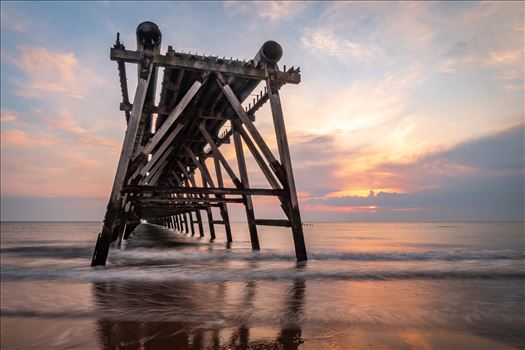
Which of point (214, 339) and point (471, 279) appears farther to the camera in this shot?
point (471, 279)

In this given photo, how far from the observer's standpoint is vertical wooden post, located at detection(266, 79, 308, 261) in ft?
22.5

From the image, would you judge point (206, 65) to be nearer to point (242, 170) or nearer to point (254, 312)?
point (242, 170)

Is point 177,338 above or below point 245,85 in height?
below

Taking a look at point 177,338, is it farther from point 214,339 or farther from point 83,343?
point 83,343

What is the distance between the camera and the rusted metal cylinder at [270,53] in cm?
709

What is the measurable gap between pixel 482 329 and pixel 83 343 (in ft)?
10.5

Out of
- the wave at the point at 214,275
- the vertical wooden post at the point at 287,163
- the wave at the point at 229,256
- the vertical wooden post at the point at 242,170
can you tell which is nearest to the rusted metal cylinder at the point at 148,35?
the vertical wooden post at the point at 287,163

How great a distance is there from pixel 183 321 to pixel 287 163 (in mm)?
4484

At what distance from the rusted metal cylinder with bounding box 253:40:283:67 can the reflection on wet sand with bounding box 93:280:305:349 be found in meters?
4.78

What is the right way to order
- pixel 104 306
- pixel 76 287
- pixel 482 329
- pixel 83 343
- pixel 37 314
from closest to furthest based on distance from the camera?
pixel 83 343
pixel 482 329
pixel 37 314
pixel 104 306
pixel 76 287

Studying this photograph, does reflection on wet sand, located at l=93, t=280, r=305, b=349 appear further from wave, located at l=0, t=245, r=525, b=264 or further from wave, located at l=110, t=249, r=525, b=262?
wave, located at l=110, t=249, r=525, b=262

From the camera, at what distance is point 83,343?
7.72 feet

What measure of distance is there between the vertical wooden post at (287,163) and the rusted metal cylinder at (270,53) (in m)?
0.41

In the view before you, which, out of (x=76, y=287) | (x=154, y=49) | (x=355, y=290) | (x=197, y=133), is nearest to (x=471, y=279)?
(x=355, y=290)
